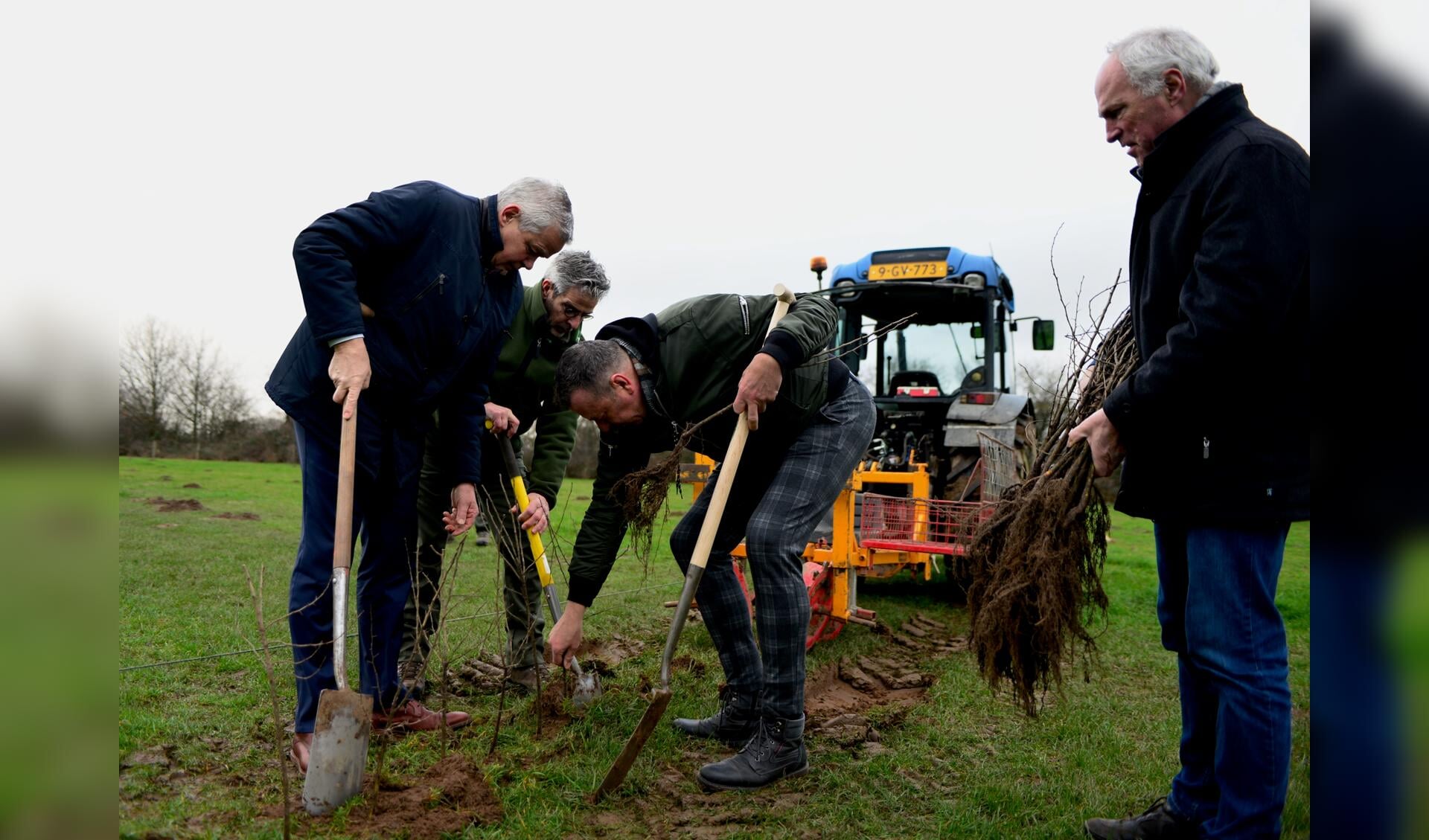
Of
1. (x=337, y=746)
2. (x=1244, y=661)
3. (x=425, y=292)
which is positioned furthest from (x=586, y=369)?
(x=1244, y=661)

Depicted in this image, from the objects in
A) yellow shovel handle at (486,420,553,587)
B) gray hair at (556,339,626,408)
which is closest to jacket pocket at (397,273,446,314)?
gray hair at (556,339,626,408)

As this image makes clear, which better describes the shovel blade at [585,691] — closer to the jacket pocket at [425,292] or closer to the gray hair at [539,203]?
the jacket pocket at [425,292]

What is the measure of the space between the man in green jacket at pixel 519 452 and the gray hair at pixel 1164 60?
7.15 feet

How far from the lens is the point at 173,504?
42.0 feet

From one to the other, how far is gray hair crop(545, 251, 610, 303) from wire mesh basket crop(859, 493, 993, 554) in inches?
97.2

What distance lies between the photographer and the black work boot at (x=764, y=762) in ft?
9.32

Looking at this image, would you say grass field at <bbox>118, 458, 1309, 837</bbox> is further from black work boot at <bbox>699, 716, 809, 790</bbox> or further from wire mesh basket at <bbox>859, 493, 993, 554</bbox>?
wire mesh basket at <bbox>859, 493, 993, 554</bbox>

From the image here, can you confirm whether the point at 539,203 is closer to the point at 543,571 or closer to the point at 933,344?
the point at 543,571

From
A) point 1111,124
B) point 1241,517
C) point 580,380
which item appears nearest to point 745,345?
point 580,380

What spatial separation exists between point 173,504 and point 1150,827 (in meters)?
13.7

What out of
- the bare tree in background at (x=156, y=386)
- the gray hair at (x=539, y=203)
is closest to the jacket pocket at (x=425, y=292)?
the gray hair at (x=539, y=203)

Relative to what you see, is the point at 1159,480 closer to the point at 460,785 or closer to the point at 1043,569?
the point at 1043,569

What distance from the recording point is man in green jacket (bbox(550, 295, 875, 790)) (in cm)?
294
